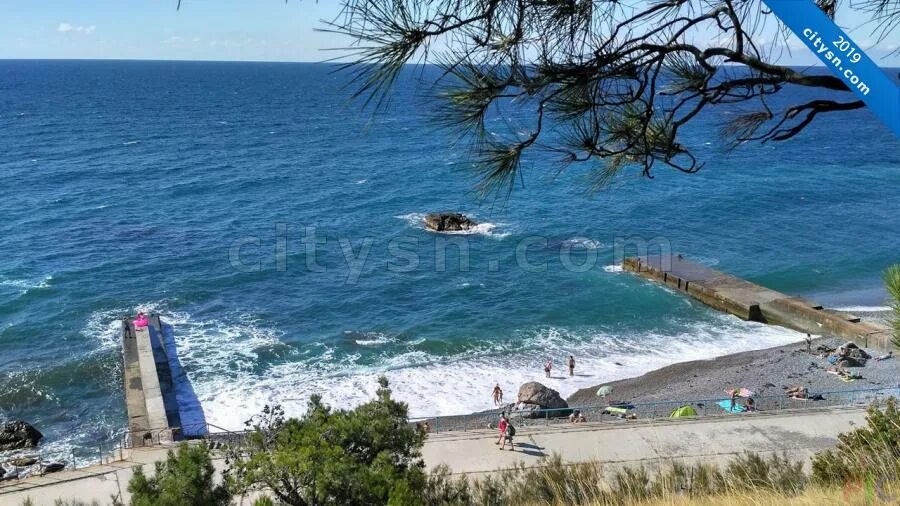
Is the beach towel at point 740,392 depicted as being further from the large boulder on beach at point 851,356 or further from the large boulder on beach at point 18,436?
the large boulder on beach at point 18,436

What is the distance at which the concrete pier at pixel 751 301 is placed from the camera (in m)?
29.6

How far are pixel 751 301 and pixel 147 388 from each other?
2439cm

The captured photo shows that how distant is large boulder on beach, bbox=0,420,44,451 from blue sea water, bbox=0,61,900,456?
2.13ft

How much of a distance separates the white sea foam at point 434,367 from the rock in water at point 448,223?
14.2 meters

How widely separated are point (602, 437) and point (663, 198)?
37.9 metres

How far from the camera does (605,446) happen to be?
16297mm

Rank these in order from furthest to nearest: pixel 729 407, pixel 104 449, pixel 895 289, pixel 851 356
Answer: pixel 851 356
pixel 729 407
pixel 104 449
pixel 895 289

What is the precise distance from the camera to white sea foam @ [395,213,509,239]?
4303cm

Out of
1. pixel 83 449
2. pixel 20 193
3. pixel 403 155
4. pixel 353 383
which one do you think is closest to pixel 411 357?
pixel 353 383

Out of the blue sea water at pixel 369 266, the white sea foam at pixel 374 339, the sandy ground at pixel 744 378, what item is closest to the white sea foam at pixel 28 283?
the blue sea water at pixel 369 266

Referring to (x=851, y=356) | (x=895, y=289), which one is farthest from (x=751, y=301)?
(x=895, y=289)

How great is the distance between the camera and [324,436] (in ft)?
27.3

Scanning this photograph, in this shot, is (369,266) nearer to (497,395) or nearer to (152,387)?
(152,387)

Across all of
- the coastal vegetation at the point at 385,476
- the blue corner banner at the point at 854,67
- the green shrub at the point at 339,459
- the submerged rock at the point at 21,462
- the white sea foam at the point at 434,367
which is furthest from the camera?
the white sea foam at the point at 434,367
